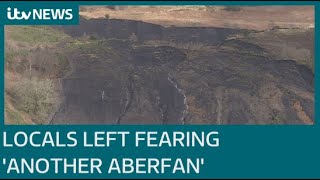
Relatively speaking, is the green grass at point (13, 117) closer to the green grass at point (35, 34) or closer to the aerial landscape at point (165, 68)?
the aerial landscape at point (165, 68)

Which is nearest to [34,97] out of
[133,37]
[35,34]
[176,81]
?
[35,34]

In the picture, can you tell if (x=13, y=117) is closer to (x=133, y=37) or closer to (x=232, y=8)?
(x=133, y=37)

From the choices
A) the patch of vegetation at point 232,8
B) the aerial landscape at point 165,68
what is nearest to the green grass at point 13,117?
the aerial landscape at point 165,68

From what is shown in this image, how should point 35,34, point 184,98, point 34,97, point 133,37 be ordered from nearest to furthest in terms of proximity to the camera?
point 34,97 → point 184,98 → point 133,37 → point 35,34

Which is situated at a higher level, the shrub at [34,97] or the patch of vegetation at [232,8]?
the patch of vegetation at [232,8]

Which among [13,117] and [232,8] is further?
[232,8]

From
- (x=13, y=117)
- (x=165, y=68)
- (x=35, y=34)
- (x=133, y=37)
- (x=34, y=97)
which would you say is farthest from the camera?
(x=35, y=34)
